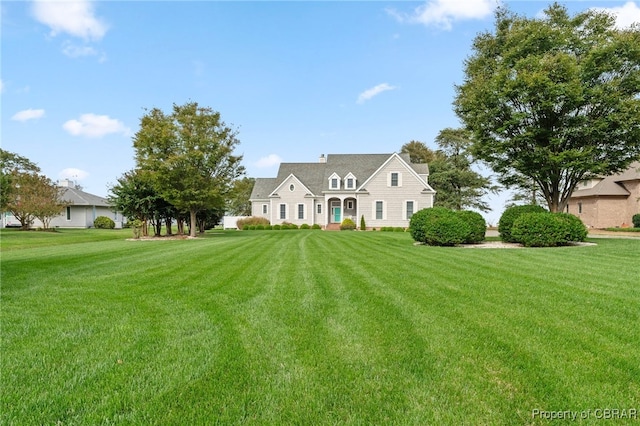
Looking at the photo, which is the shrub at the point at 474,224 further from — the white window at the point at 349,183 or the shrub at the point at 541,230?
the white window at the point at 349,183

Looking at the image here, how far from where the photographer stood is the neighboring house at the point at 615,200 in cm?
3319

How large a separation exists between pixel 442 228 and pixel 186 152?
15.2m

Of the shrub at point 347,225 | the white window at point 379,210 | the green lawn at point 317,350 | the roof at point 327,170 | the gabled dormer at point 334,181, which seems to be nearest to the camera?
the green lawn at point 317,350

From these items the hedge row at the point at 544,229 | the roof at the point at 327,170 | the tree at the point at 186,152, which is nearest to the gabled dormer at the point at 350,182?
the roof at the point at 327,170

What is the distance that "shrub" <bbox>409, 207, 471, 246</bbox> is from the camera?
14211mm

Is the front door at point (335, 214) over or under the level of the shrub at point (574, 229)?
over

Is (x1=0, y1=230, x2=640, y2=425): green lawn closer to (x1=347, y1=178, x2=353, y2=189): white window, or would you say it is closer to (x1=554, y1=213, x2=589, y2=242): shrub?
(x1=554, y1=213, x2=589, y2=242): shrub

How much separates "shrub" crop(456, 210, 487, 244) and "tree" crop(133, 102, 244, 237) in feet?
46.2

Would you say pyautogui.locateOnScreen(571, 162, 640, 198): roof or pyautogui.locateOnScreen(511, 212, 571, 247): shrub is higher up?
pyautogui.locateOnScreen(571, 162, 640, 198): roof

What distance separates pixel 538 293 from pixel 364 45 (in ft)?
44.4

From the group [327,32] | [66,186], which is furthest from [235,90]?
[66,186]

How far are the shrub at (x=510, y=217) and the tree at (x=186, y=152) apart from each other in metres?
15.5

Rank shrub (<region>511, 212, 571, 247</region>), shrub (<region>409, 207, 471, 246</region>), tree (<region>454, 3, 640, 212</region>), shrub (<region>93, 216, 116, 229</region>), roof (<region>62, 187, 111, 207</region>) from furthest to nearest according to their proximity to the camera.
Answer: roof (<region>62, 187, 111, 207</region>) → shrub (<region>93, 216, 116, 229</region>) → tree (<region>454, 3, 640, 212</region>) → shrub (<region>409, 207, 471, 246</region>) → shrub (<region>511, 212, 571, 247</region>)

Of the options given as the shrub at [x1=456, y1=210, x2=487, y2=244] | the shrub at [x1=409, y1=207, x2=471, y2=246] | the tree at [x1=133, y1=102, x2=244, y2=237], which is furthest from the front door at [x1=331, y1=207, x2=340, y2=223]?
the shrub at [x1=456, y1=210, x2=487, y2=244]
